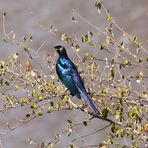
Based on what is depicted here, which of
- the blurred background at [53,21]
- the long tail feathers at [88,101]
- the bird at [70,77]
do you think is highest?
the blurred background at [53,21]

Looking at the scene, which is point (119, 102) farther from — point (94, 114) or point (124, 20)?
point (124, 20)

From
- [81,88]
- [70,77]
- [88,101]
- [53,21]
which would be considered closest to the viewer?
[88,101]

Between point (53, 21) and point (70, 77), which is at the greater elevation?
point (53, 21)

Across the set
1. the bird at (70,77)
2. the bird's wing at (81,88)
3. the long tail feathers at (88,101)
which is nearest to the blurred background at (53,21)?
the bird at (70,77)

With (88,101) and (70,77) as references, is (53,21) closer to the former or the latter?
(70,77)

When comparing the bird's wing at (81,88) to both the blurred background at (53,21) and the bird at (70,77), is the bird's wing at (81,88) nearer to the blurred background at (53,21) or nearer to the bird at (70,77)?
the bird at (70,77)

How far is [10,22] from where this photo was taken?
11.4 meters

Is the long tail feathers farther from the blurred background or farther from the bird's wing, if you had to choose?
the blurred background

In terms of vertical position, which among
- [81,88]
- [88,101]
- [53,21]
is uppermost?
[53,21]

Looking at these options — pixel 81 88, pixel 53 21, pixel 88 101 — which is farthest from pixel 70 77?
pixel 53 21

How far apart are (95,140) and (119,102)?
14.7ft

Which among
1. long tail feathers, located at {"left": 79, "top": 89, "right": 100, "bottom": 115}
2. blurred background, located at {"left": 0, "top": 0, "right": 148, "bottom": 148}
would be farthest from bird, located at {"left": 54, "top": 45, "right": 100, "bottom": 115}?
blurred background, located at {"left": 0, "top": 0, "right": 148, "bottom": 148}

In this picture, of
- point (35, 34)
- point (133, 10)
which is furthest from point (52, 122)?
point (133, 10)

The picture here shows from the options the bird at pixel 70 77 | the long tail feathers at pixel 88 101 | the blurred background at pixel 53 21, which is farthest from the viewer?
the blurred background at pixel 53 21
